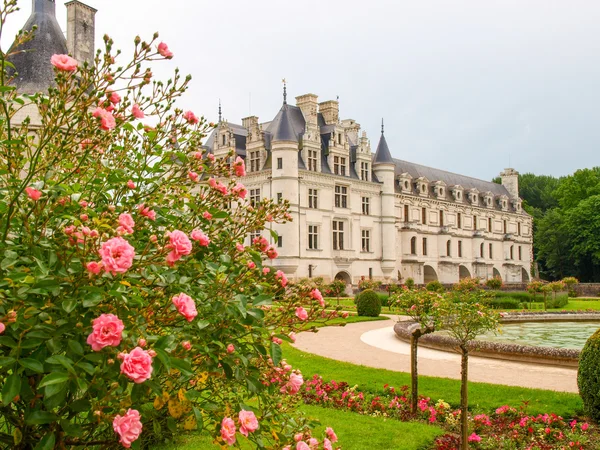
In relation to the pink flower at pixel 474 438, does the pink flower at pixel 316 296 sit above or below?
above

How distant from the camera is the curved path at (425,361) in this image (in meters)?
10.3

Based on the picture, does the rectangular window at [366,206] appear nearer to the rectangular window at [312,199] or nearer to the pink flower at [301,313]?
the rectangular window at [312,199]

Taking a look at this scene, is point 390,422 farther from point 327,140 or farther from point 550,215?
point 550,215

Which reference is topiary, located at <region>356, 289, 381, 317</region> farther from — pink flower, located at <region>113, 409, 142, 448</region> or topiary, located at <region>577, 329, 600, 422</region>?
pink flower, located at <region>113, 409, 142, 448</region>

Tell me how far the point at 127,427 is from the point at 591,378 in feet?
21.2

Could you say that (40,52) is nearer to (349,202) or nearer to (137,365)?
(137,365)

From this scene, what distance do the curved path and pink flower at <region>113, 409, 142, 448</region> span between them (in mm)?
8628

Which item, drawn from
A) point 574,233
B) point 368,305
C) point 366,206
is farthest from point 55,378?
point 574,233

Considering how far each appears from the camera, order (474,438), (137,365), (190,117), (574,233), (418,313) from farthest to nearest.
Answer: (574,233) < (418,313) < (474,438) < (190,117) < (137,365)

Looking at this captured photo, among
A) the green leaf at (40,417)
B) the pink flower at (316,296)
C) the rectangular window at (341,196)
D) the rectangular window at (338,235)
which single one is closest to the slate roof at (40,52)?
the pink flower at (316,296)

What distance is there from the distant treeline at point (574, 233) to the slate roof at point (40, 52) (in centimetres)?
4913

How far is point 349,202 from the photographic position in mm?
41219

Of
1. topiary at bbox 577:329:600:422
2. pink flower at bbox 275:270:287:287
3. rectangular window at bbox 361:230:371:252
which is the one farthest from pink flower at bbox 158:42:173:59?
rectangular window at bbox 361:230:371:252

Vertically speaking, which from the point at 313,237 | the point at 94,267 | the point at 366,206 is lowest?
the point at 94,267
